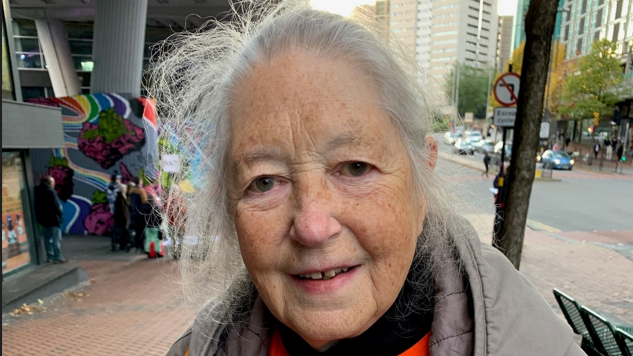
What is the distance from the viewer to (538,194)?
16.5m

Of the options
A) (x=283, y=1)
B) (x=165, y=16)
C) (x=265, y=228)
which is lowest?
(x=265, y=228)

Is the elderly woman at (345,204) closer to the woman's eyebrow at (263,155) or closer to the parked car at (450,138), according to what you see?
the woman's eyebrow at (263,155)

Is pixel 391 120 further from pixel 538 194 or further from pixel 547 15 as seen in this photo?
pixel 538 194

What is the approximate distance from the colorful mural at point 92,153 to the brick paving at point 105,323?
4391 millimetres

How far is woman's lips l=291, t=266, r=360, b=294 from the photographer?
3.10ft

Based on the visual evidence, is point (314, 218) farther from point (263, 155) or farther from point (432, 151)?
point (432, 151)

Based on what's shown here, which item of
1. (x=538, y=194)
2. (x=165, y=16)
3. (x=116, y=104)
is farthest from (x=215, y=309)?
(x=165, y=16)

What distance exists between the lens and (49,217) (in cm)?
838

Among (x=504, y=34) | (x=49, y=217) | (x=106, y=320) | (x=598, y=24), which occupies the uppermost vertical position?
(x=504, y=34)

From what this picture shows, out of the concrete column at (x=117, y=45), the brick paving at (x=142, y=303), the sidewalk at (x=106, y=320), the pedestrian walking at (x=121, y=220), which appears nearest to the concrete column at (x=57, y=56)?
the concrete column at (x=117, y=45)

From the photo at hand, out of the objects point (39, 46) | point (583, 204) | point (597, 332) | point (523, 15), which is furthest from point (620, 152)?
point (39, 46)

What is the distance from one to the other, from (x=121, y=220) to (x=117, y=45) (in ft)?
14.9

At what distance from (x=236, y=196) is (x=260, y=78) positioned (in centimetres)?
29

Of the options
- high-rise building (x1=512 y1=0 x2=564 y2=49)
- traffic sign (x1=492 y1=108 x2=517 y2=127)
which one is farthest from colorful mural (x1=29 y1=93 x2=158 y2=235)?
high-rise building (x1=512 y1=0 x2=564 y2=49)
